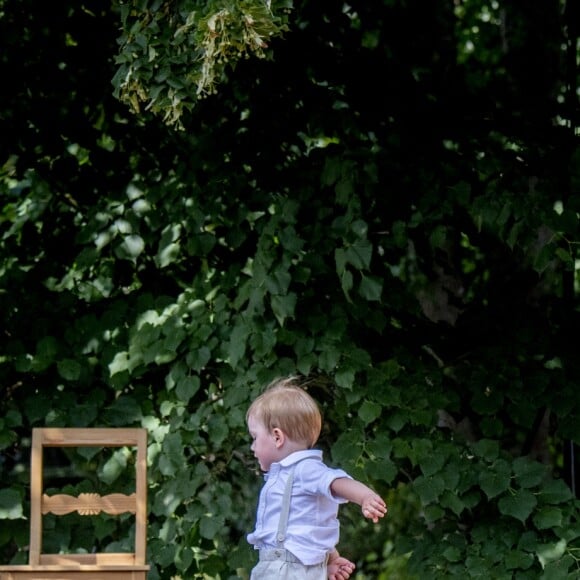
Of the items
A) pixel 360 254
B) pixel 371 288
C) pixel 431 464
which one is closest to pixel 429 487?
pixel 431 464

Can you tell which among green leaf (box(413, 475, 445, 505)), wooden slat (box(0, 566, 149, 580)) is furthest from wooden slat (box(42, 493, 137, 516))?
green leaf (box(413, 475, 445, 505))

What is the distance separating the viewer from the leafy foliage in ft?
12.6

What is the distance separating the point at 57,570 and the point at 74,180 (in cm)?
172

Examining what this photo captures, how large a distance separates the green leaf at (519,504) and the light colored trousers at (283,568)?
1404 mm

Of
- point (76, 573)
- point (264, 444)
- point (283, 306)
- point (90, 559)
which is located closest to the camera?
point (264, 444)

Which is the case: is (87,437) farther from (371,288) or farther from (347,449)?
(371,288)

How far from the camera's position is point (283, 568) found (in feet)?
8.21

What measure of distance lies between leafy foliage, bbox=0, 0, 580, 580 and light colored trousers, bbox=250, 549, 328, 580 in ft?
4.24

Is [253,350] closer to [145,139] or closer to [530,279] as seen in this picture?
[145,139]

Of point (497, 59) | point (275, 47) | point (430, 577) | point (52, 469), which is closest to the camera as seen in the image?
point (430, 577)

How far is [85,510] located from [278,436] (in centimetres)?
122

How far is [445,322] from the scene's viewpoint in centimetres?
463

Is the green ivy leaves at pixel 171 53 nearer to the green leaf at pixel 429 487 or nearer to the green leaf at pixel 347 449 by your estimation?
the green leaf at pixel 347 449

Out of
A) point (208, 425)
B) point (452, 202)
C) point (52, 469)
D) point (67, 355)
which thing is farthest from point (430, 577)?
A: point (52, 469)
